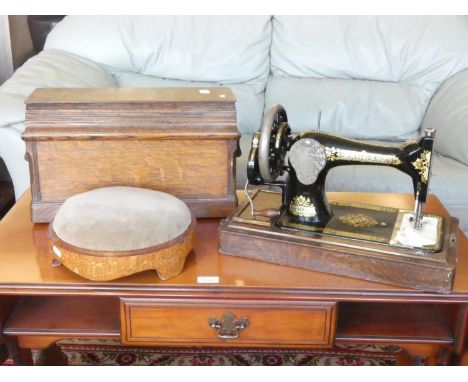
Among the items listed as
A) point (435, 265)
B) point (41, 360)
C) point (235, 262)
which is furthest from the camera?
point (41, 360)

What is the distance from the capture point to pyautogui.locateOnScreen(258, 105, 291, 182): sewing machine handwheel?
1188 millimetres

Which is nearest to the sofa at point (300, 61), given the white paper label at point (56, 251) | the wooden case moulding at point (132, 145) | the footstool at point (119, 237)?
the wooden case moulding at point (132, 145)

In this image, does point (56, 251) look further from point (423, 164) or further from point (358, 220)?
point (423, 164)

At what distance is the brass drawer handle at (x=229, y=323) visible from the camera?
3.65 feet

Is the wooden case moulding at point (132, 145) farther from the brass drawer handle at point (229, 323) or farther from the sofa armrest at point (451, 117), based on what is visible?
the sofa armrest at point (451, 117)

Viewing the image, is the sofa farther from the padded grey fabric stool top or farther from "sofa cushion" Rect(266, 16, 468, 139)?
the padded grey fabric stool top

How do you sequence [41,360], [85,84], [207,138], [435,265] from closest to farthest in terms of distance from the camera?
[435,265] → [207,138] → [41,360] → [85,84]

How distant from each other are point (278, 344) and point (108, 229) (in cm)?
39

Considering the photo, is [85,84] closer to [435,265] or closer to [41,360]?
[41,360]

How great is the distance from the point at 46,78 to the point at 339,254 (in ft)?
4.54

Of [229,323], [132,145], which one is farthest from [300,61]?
[229,323]
